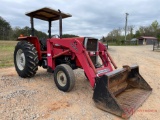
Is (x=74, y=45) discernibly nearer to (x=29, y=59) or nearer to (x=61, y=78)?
(x=61, y=78)

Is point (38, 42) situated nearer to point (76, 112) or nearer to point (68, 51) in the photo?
point (68, 51)

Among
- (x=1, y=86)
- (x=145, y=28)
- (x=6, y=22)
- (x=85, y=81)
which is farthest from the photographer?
(x=145, y=28)

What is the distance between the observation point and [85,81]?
18.3ft

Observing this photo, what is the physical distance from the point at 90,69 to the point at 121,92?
1.06 m

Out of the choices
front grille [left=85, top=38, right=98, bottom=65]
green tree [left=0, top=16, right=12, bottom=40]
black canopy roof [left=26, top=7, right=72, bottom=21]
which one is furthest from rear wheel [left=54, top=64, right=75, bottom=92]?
green tree [left=0, top=16, right=12, bottom=40]

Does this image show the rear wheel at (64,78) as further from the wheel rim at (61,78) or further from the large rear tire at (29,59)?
the large rear tire at (29,59)

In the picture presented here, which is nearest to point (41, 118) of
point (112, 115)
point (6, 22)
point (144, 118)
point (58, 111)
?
point (58, 111)

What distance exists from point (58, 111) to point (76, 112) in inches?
14.4

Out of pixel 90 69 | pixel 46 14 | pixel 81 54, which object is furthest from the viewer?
pixel 46 14

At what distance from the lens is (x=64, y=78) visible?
14.5 ft

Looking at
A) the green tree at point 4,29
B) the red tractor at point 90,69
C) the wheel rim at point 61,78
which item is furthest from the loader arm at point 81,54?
the green tree at point 4,29

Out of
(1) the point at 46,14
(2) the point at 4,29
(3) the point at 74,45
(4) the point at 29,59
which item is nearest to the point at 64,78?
(3) the point at 74,45

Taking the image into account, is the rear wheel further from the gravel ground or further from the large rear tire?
the large rear tire

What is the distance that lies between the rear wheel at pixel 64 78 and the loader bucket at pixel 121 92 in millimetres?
878
